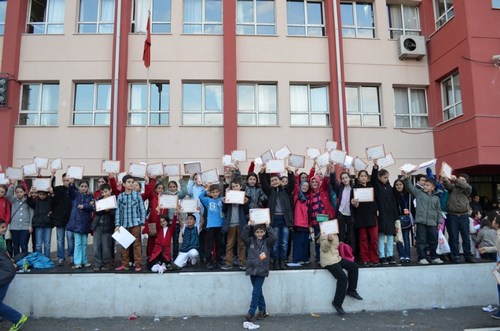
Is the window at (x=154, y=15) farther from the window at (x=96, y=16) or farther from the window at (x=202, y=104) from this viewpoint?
the window at (x=202, y=104)

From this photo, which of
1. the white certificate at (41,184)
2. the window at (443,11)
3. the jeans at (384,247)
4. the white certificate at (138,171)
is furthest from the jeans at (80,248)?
the window at (443,11)

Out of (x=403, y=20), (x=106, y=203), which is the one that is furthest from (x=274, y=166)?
(x=403, y=20)

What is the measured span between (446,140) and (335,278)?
9199mm

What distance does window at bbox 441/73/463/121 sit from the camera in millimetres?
13005

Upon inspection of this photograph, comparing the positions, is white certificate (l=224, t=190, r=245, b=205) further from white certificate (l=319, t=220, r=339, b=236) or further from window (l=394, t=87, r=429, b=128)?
window (l=394, t=87, r=429, b=128)

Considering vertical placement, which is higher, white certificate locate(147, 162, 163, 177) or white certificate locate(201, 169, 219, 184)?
white certificate locate(147, 162, 163, 177)

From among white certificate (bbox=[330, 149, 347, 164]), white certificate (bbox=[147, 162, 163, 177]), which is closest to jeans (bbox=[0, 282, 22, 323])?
→ white certificate (bbox=[147, 162, 163, 177])

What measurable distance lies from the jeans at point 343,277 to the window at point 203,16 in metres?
10.4

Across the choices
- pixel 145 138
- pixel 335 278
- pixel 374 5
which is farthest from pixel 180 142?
pixel 374 5

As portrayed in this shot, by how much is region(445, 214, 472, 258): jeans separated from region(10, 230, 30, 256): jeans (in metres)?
8.72

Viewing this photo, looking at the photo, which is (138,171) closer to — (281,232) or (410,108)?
(281,232)

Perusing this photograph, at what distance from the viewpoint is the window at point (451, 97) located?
13005 mm

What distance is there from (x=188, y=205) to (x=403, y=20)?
12.6 m

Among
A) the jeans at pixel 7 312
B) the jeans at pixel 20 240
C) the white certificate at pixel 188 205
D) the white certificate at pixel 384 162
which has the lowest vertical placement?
the jeans at pixel 7 312
